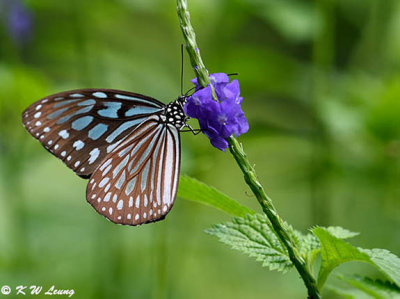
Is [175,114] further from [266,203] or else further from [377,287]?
[377,287]

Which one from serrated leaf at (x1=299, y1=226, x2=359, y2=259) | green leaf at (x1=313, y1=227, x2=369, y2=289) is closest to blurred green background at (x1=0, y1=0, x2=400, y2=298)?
serrated leaf at (x1=299, y1=226, x2=359, y2=259)

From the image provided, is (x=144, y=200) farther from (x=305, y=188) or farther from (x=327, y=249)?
(x=305, y=188)

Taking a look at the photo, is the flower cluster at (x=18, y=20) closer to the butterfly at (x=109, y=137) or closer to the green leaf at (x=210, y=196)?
the butterfly at (x=109, y=137)

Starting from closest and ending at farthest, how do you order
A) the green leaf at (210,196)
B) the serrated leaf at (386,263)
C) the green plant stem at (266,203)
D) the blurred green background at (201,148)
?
the serrated leaf at (386,263)
the green plant stem at (266,203)
the green leaf at (210,196)
the blurred green background at (201,148)

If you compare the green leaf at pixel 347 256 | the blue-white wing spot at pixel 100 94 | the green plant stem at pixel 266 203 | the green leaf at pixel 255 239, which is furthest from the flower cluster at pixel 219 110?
the blue-white wing spot at pixel 100 94

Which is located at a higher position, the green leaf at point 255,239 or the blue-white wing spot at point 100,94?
the blue-white wing spot at point 100,94

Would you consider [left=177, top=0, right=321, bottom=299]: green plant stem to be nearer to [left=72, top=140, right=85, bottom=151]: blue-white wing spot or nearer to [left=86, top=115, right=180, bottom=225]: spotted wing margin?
[left=86, top=115, right=180, bottom=225]: spotted wing margin
